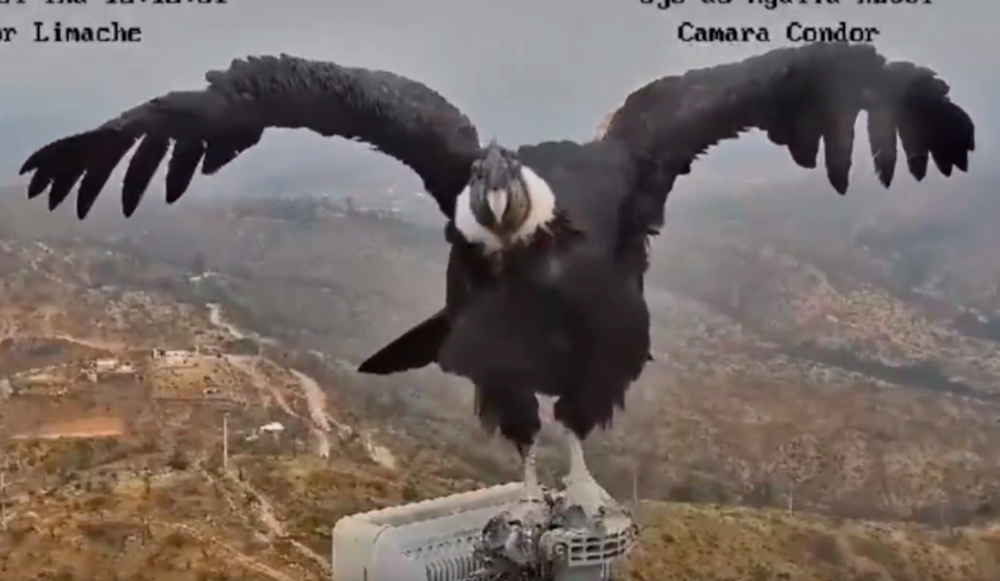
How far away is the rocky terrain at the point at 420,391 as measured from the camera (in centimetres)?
298

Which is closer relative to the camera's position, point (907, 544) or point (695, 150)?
point (695, 150)

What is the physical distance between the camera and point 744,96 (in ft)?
6.99

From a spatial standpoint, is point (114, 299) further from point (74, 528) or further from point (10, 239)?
point (74, 528)

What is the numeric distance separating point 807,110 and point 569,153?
0.45 m

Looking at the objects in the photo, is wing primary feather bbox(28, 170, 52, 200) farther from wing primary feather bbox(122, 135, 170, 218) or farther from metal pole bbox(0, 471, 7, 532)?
metal pole bbox(0, 471, 7, 532)

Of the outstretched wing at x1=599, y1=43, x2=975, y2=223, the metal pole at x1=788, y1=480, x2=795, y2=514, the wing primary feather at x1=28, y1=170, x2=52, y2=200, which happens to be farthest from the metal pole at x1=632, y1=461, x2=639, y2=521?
the wing primary feather at x1=28, y1=170, x2=52, y2=200

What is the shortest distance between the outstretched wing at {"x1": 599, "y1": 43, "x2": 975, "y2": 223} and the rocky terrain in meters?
0.74

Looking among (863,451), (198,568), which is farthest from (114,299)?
(863,451)

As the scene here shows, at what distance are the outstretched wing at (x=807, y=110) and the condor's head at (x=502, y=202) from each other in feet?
1.02

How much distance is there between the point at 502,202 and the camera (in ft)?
5.90

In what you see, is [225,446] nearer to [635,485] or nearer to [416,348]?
[416,348]

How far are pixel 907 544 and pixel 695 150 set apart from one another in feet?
5.05

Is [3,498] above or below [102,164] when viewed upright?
below

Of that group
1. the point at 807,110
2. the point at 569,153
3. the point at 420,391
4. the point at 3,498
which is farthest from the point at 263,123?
the point at 3,498
